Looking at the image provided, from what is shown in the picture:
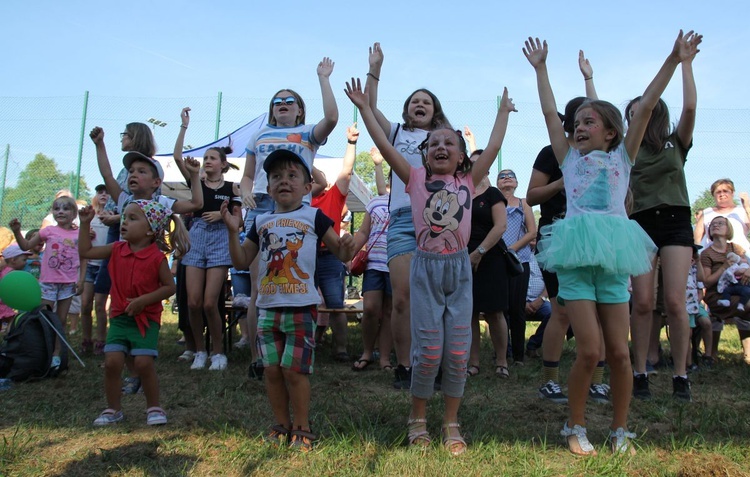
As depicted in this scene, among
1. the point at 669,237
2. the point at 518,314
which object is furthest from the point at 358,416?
the point at 518,314

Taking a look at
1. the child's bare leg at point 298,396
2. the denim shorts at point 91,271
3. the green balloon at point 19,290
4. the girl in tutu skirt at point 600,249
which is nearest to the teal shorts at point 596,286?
the girl in tutu skirt at point 600,249

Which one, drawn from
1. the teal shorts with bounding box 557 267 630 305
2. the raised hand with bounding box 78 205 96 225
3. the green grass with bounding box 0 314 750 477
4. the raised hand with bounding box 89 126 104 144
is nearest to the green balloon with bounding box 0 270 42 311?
the green grass with bounding box 0 314 750 477

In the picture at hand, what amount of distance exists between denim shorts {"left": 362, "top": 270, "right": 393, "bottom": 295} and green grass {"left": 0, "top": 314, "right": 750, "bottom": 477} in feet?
3.64

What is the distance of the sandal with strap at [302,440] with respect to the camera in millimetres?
3018

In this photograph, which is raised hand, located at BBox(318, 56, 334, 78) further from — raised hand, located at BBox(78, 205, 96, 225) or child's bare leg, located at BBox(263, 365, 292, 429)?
child's bare leg, located at BBox(263, 365, 292, 429)

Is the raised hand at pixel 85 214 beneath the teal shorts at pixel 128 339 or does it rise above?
above

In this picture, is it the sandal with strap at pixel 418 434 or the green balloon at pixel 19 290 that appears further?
the green balloon at pixel 19 290

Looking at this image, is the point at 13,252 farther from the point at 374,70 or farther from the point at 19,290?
the point at 374,70

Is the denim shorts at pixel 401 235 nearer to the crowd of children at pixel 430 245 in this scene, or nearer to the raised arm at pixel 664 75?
the crowd of children at pixel 430 245

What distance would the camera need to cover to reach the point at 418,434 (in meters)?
3.10

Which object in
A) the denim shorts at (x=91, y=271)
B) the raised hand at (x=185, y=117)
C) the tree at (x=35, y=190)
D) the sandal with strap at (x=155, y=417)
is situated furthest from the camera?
the tree at (x=35, y=190)

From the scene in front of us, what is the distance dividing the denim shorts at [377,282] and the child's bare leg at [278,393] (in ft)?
8.38

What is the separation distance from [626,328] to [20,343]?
4532mm

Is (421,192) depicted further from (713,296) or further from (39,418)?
(713,296)
